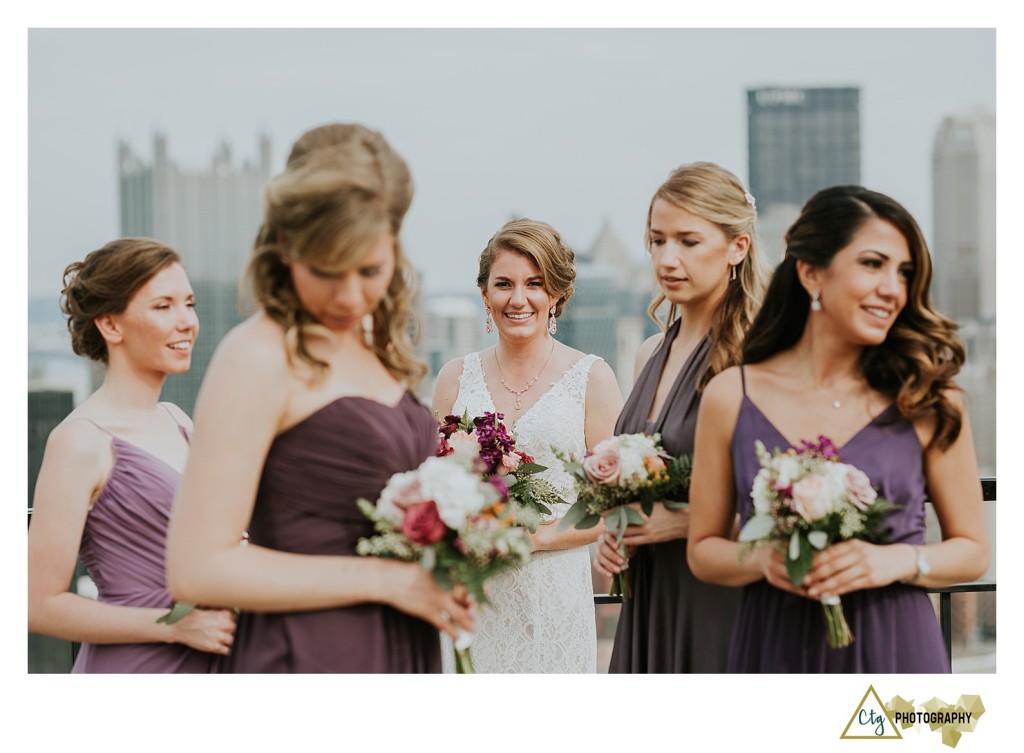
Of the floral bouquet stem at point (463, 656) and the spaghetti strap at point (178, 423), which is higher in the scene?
the spaghetti strap at point (178, 423)

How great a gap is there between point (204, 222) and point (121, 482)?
190 cm

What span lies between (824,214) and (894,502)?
2.58 feet

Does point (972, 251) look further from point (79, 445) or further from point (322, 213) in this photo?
point (79, 445)

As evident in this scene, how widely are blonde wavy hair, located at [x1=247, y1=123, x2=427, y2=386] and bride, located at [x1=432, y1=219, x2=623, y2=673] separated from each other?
150 cm

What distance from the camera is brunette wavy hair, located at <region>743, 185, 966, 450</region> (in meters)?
2.75

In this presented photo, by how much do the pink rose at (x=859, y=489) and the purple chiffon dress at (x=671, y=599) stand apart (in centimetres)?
67

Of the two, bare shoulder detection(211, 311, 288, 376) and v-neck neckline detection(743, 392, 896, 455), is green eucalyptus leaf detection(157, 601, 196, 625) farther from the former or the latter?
v-neck neckline detection(743, 392, 896, 455)

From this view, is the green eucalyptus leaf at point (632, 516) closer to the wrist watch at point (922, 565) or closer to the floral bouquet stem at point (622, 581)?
the floral bouquet stem at point (622, 581)

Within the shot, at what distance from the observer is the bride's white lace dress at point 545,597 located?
415 centimetres

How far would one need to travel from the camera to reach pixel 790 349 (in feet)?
9.77

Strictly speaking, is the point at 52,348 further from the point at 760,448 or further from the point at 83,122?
the point at 760,448

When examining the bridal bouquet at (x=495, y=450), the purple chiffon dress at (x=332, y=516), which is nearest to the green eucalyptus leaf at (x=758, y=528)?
the purple chiffon dress at (x=332, y=516)

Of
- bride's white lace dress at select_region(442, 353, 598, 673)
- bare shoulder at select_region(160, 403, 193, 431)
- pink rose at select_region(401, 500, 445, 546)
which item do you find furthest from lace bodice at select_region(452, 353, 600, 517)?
pink rose at select_region(401, 500, 445, 546)
